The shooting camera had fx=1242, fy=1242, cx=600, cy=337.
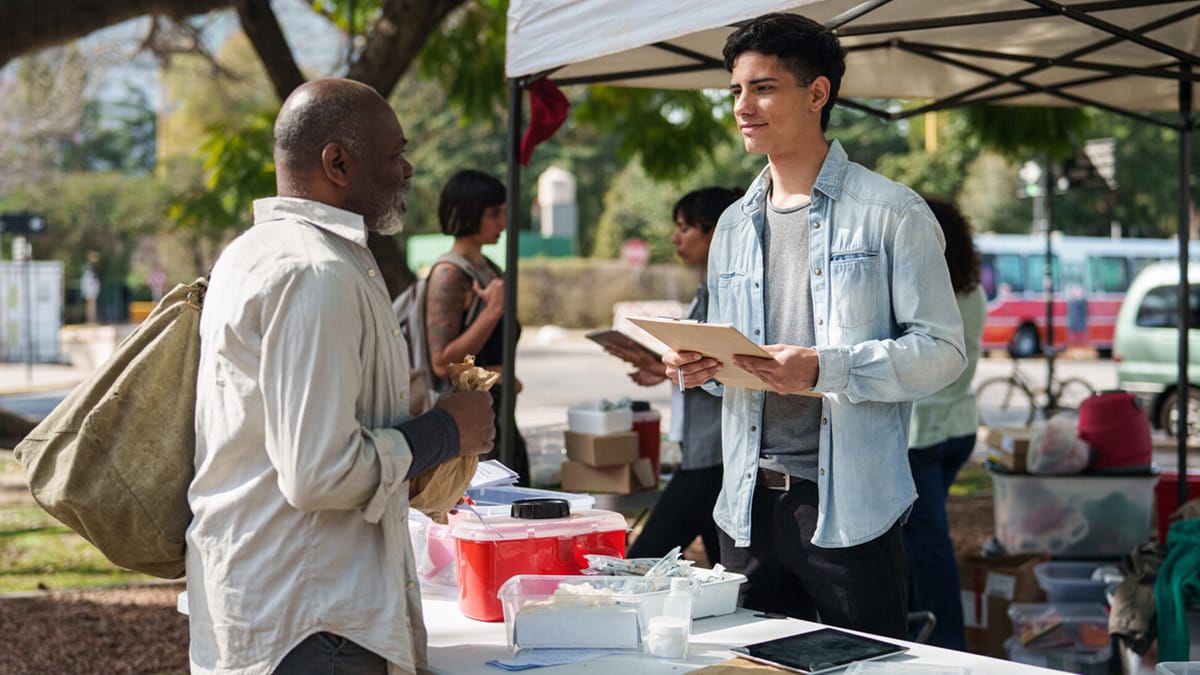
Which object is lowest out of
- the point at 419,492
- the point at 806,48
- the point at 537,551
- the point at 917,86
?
the point at 537,551

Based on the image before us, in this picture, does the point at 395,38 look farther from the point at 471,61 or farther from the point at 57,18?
the point at 57,18

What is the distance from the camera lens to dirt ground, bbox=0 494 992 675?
5629 mm

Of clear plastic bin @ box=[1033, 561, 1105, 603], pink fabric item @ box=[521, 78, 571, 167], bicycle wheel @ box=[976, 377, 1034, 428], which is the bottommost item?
bicycle wheel @ box=[976, 377, 1034, 428]

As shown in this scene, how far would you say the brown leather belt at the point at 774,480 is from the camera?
2680mm

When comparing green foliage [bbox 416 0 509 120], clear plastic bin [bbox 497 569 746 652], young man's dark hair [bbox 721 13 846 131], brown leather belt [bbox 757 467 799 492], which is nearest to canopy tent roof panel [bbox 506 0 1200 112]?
young man's dark hair [bbox 721 13 846 131]

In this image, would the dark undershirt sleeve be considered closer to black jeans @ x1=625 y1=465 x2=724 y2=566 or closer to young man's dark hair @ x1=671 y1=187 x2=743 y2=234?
black jeans @ x1=625 y1=465 x2=724 y2=566

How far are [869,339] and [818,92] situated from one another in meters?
0.55

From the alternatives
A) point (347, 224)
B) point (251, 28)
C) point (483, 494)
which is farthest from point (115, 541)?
point (251, 28)

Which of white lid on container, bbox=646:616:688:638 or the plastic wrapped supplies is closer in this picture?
white lid on container, bbox=646:616:688:638

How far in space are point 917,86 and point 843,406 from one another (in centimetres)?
349

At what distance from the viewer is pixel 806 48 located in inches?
104

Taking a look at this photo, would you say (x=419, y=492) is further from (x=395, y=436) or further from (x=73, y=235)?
(x=73, y=235)

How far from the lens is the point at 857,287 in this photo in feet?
8.50

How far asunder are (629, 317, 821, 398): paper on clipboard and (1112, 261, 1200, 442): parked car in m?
12.3
